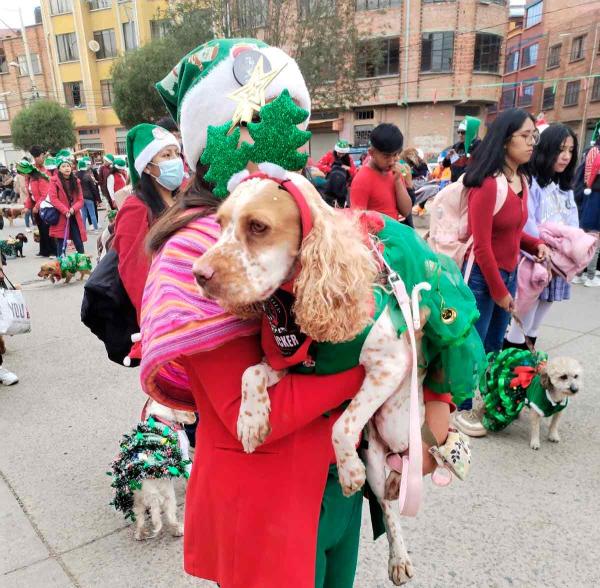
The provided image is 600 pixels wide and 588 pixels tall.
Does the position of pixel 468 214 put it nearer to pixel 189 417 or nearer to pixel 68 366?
pixel 189 417

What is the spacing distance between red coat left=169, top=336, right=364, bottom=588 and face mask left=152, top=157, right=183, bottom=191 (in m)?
2.37

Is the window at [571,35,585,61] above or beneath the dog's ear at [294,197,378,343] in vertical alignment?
above

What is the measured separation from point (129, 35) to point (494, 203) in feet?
136

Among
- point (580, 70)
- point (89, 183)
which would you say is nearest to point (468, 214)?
point (89, 183)

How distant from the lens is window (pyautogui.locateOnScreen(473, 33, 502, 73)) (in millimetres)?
30859

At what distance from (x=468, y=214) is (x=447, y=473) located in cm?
223

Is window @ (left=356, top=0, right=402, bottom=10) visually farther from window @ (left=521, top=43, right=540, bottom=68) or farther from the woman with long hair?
the woman with long hair

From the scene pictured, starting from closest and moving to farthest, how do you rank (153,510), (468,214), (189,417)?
(189,417), (153,510), (468,214)

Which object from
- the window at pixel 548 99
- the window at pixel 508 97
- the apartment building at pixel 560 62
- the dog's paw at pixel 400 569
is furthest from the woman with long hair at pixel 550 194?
the window at pixel 508 97

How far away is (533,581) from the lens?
232 cm

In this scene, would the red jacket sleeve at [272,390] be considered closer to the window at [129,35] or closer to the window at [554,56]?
the window at [554,56]

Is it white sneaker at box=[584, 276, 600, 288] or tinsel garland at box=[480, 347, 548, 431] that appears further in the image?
white sneaker at box=[584, 276, 600, 288]

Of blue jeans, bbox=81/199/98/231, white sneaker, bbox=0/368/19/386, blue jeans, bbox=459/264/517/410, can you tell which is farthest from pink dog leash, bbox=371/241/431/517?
blue jeans, bbox=81/199/98/231

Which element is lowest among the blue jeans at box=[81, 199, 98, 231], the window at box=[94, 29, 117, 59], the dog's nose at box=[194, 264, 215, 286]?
the blue jeans at box=[81, 199, 98, 231]
